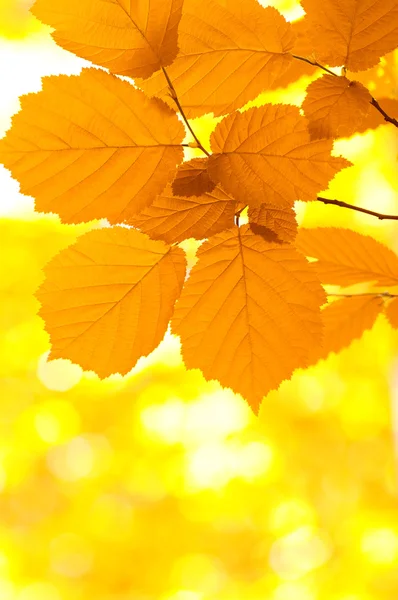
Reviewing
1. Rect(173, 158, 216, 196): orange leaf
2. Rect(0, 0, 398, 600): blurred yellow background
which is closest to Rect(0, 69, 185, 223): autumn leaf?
Rect(173, 158, 216, 196): orange leaf

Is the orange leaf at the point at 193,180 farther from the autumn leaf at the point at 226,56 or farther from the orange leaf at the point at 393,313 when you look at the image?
the orange leaf at the point at 393,313

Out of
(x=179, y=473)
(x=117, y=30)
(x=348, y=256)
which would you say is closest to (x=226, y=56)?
(x=117, y=30)

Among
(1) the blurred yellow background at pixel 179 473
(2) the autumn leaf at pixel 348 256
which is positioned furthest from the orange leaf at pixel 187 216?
(1) the blurred yellow background at pixel 179 473

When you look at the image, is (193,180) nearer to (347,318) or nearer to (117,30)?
(117,30)

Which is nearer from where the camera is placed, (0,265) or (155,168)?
(155,168)

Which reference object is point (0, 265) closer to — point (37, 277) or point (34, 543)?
point (37, 277)

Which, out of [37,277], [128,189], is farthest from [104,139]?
[37,277]
